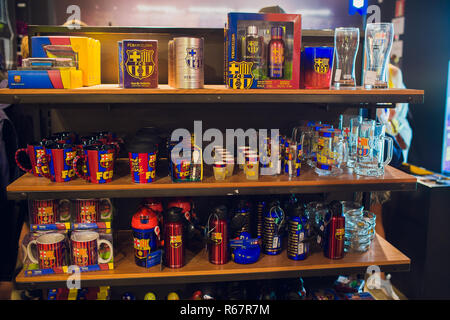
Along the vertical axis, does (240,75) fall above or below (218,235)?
above

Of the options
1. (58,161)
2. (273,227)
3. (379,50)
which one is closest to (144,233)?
(58,161)

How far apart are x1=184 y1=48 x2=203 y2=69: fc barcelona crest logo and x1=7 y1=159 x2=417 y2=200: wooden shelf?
0.48m

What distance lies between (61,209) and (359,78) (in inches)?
64.5

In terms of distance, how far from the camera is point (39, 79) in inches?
Result: 67.4

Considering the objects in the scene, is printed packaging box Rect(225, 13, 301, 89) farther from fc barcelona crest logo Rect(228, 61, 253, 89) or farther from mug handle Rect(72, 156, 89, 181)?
mug handle Rect(72, 156, 89, 181)

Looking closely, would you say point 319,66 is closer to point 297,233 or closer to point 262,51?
point 262,51

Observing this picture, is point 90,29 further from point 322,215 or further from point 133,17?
point 133,17

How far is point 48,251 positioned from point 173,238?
524mm

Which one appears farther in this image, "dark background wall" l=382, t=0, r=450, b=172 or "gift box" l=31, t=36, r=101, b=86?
"dark background wall" l=382, t=0, r=450, b=172

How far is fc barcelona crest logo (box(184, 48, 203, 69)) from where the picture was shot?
5.70 ft

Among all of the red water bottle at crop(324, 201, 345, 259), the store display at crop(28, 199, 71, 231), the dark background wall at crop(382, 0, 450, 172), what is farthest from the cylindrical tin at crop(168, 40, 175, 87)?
the dark background wall at crop(382, 0, 450, 172)

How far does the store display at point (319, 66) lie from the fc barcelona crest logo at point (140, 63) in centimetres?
68

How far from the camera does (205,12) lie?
4395 millimetres
